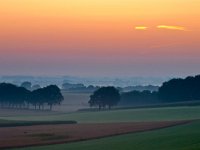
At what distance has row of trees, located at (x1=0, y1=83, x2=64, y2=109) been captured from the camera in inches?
5886

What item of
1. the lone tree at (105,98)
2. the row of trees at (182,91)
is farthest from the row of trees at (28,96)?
the row of trees at (182,91)

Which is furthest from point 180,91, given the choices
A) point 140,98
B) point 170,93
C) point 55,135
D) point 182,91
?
point 55,135

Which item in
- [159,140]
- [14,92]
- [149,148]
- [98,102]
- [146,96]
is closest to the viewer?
[149,148]

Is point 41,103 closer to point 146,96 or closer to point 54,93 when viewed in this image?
point 54,93

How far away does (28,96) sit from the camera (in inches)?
6024

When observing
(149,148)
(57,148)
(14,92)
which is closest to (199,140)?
(149,148)

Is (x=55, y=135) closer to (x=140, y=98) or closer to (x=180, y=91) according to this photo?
(x=180, y=91)

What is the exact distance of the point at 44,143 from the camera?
1901 inches

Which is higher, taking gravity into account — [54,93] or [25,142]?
[54,93]

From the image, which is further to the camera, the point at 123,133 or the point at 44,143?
the point at 123,133

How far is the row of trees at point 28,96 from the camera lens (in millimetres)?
149500

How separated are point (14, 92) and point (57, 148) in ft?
379

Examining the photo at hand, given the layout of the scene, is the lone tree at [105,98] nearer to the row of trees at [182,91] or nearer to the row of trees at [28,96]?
the row of trees at [182,91]

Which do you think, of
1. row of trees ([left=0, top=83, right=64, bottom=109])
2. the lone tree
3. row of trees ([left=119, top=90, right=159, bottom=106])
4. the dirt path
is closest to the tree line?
the lone tree
